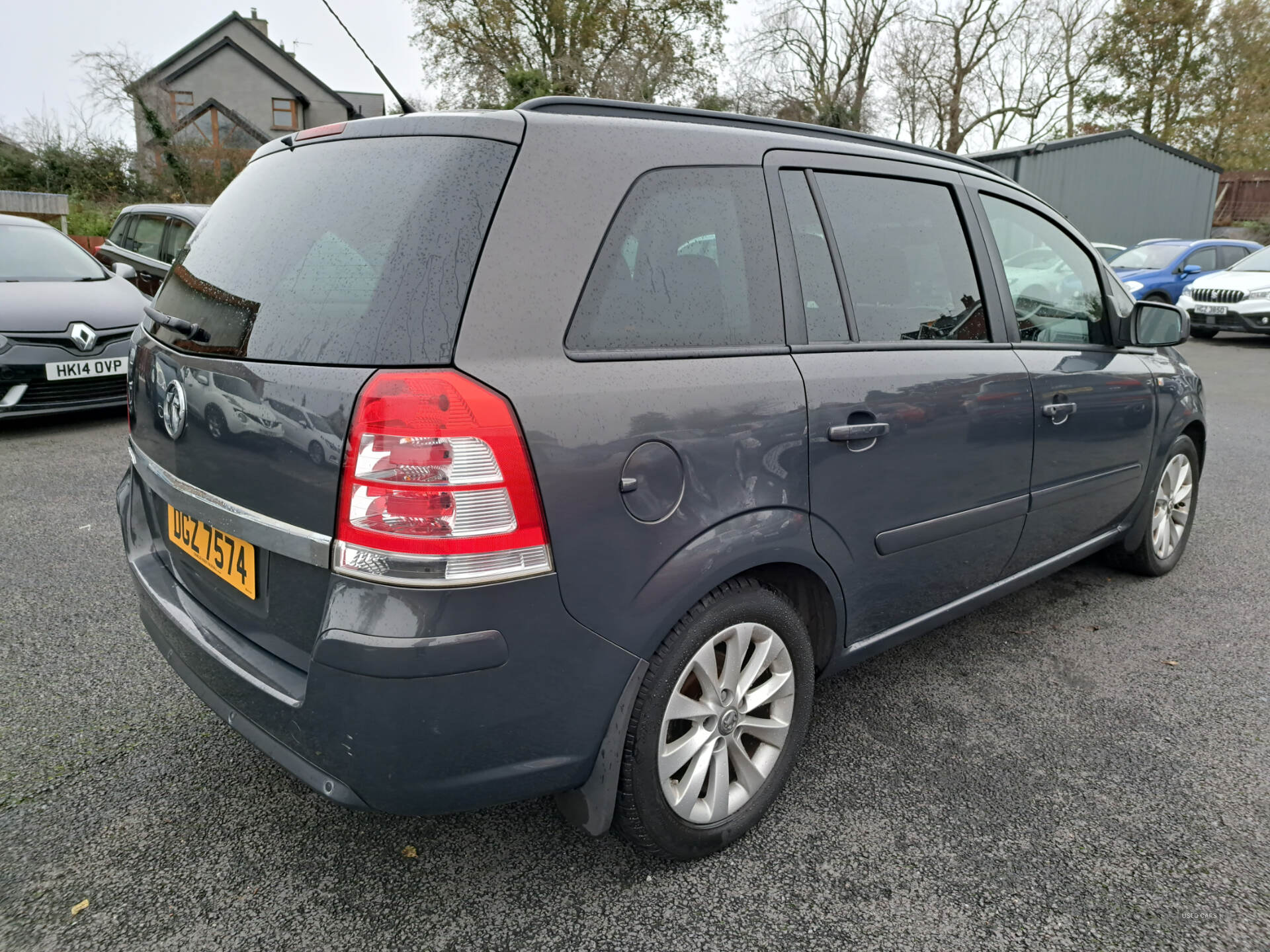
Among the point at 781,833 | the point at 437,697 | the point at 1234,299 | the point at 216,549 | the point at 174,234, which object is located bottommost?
the point at 781,833

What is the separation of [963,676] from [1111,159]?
80.3ft

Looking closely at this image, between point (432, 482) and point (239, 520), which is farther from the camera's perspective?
point (239, 520)

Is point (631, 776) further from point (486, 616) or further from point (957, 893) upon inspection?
point (957, 893)

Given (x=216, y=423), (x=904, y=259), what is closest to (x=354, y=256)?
(x=216, y=423)

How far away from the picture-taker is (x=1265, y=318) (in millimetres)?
13406

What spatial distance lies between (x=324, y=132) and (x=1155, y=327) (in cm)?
311

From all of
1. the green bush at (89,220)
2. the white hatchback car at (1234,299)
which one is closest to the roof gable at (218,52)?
the green bush at (89,220)

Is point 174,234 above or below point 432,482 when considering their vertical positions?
above

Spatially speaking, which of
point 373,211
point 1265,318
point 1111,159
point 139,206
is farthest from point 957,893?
point 1111,159

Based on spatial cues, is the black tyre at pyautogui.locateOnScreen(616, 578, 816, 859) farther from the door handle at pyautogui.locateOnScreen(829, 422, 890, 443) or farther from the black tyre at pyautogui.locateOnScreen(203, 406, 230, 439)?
the black tyre at pyautogui.locateOnScreen(203, 406, 230, 439)

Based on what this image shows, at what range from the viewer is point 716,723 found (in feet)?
6.83

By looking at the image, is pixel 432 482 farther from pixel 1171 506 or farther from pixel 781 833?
pixel 1171 506

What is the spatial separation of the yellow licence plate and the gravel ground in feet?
2.27

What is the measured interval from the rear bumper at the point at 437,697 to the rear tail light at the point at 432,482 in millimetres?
53
